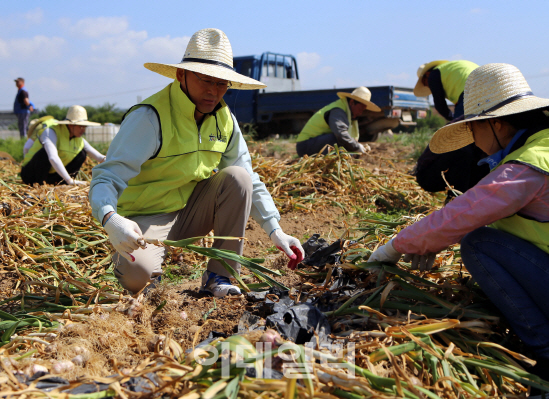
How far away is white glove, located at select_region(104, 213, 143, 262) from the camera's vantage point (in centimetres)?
179

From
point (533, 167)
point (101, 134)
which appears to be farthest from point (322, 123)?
point (101, 134)

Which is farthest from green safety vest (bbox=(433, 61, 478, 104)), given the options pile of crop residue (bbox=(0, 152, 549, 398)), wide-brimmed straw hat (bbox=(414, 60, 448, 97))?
pile of crop residue (bbox=(0, 152, 549, 398))

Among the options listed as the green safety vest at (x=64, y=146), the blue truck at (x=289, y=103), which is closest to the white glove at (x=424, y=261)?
the green safety vest at (x=64, y=146)

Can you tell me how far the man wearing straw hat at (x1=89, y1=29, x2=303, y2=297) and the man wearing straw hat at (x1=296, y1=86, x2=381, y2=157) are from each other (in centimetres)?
311

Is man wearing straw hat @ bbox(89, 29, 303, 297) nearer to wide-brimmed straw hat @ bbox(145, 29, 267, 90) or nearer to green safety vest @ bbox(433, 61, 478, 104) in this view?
wide-brimmed straw hat @ bbox(145, 29, 267, 90)

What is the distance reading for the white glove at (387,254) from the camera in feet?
6.23

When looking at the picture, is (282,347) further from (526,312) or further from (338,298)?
(526,312)

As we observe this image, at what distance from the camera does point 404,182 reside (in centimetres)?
480

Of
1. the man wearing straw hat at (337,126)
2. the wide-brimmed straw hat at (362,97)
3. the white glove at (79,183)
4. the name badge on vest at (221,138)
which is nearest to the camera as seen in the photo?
the name badge on vest at (221,138)

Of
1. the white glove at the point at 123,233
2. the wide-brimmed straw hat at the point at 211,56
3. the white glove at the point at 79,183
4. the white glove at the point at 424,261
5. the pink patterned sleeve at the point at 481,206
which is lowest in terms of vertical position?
the white glove at the point at 79,183

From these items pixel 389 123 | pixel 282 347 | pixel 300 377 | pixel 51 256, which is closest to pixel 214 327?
pixel 282 347

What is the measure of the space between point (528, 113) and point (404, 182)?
319 cm

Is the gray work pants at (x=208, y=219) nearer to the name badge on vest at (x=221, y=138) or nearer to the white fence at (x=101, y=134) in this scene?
the name badge on vest at (x=221, y=138)

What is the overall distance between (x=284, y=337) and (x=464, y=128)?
1121 millimetres
